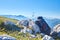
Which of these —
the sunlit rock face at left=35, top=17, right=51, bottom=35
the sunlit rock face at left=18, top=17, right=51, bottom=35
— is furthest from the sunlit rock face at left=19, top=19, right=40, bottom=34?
the sunlit rock face at left=35, top=17, right=51, bottom=35

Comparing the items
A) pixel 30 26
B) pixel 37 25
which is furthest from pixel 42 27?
pixel 30 26

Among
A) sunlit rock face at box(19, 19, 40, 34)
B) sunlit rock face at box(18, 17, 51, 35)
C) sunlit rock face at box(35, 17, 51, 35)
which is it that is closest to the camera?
sunlit rock face at box(19, 19, 40, 34)

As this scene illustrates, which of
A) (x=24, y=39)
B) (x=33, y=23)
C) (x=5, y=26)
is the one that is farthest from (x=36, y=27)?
(x=24, y=39)

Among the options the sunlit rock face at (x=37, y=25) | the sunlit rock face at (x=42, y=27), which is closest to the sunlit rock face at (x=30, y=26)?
the sunlit rock face at (x=37, y=25)

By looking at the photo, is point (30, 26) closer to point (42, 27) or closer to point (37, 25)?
point (37, 25)

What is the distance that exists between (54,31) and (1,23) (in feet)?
91.1

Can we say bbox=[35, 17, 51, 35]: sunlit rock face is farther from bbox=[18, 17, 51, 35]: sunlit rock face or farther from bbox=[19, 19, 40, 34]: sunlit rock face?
bbox=[19, 19, 40, 34]: sunlit rock face

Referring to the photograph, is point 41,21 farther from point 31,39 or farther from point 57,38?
point 31,39

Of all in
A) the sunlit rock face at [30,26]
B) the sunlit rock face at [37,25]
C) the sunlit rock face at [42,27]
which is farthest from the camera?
the sunlit rock face at [42,27]

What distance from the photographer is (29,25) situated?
4001 inches

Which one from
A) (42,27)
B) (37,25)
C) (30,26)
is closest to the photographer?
(30,26)

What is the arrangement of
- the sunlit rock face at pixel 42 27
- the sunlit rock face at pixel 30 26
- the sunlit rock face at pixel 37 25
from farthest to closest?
the sunlit rock face at pixel 42 27
the sunlit rock face at pixel 37 25
the sunlit rock face at pixel 30 26

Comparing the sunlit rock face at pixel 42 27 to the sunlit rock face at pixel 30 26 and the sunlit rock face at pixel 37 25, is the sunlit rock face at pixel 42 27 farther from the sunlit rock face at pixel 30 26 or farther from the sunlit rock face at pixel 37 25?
the sunlit rock face at pixel 30 26

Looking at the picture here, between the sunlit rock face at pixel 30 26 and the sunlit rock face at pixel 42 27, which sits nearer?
the sunlit rock face at pixel 30 26
